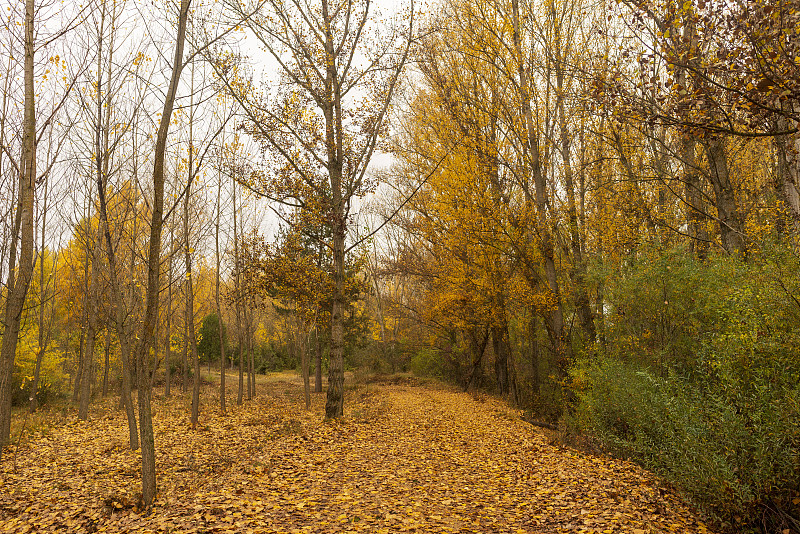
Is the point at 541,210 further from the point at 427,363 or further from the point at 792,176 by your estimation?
the point at 427,363

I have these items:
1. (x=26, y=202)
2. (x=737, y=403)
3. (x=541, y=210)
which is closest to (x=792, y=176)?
(x=737, y=403)

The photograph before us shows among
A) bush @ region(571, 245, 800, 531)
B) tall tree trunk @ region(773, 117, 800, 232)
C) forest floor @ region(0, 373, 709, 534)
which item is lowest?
forest floor @ region(0, 373, 709, 534)

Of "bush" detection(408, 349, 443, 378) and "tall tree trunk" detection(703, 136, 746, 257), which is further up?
"tall tree trunk" detection(703, 136, 746, 257)

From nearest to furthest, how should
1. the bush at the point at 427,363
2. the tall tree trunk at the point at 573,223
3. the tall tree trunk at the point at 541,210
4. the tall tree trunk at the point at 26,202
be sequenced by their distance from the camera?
the tall tree trunk at the point at 26,202, the tall tree trunk at the point at 573,223, the tall tree trunk at the point at 541,210, the bush at the point at 427,363

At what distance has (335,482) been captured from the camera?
5.98 meters

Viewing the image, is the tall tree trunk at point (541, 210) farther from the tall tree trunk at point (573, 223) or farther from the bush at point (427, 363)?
the bush at point (427, 363)

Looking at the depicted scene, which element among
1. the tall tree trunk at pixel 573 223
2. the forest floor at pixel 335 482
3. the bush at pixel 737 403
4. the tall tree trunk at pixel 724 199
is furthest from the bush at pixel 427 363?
the bush at pixel 737 403

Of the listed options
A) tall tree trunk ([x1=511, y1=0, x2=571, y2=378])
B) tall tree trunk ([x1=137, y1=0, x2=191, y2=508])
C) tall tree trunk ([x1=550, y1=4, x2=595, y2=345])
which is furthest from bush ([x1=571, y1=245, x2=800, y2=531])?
tall tree trunk ([x1=137, y1=0, x2=191, y2=508])

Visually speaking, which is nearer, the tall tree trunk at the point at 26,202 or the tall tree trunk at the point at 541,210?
the tall tree trunk at the point at 26,202

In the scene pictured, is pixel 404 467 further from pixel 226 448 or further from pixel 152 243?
pixel 152 243

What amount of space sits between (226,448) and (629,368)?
7.07 meters

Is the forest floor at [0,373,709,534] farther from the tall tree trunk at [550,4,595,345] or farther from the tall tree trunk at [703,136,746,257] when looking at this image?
the tall tree trunk at [703,136,746,257]

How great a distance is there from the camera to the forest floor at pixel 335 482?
455 centimetres

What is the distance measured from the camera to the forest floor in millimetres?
4551
